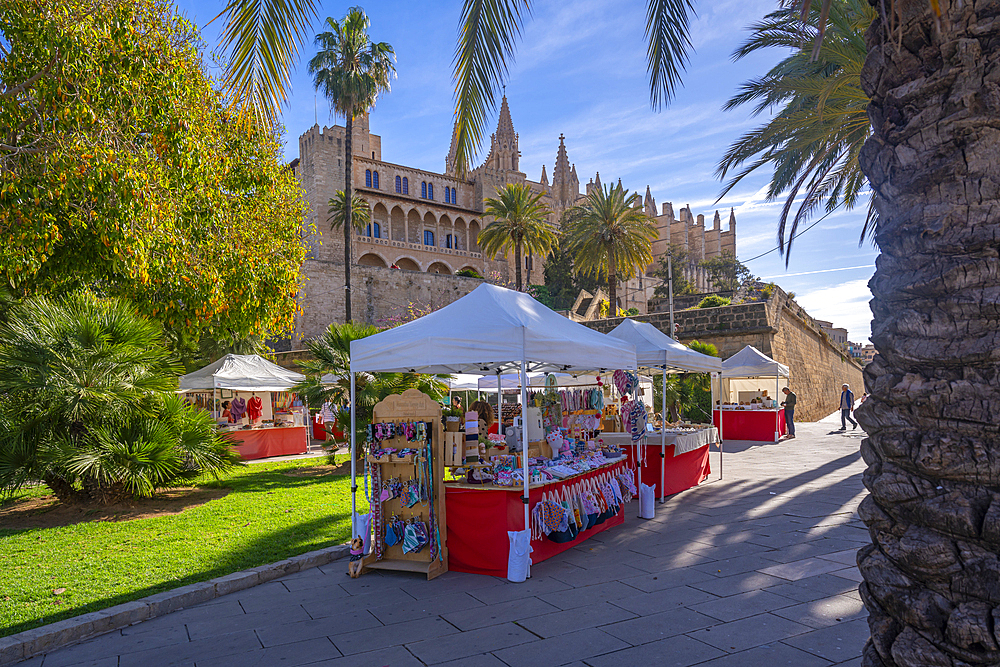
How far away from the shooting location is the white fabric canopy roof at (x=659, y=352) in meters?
9.63

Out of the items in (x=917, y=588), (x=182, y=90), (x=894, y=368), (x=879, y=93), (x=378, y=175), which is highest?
(x=378, y=175)

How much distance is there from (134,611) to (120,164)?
4.99 m

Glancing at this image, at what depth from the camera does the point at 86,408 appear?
26.8 ft

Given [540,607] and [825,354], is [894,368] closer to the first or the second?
[540,607]

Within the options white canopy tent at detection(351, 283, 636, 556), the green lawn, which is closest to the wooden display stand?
white canopy tent at detection(351, 283, 636, 556)

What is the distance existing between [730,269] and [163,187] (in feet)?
207

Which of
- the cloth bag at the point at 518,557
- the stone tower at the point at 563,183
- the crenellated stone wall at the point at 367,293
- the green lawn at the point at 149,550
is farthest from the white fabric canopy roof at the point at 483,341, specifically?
the stone tower at the point at 563,183

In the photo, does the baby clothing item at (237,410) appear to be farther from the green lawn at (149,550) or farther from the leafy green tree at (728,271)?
the leafy green tree at (728,271)

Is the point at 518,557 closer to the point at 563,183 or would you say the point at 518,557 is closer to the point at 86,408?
the point at 86,408

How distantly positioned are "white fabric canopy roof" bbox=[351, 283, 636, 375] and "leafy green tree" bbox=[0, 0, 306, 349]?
2593 millimetres

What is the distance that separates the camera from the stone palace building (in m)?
39.4

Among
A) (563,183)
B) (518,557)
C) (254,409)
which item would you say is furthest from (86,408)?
(563,183)

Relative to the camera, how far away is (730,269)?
210 feet

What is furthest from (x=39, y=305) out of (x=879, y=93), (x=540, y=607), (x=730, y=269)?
(x=730, y=269)
